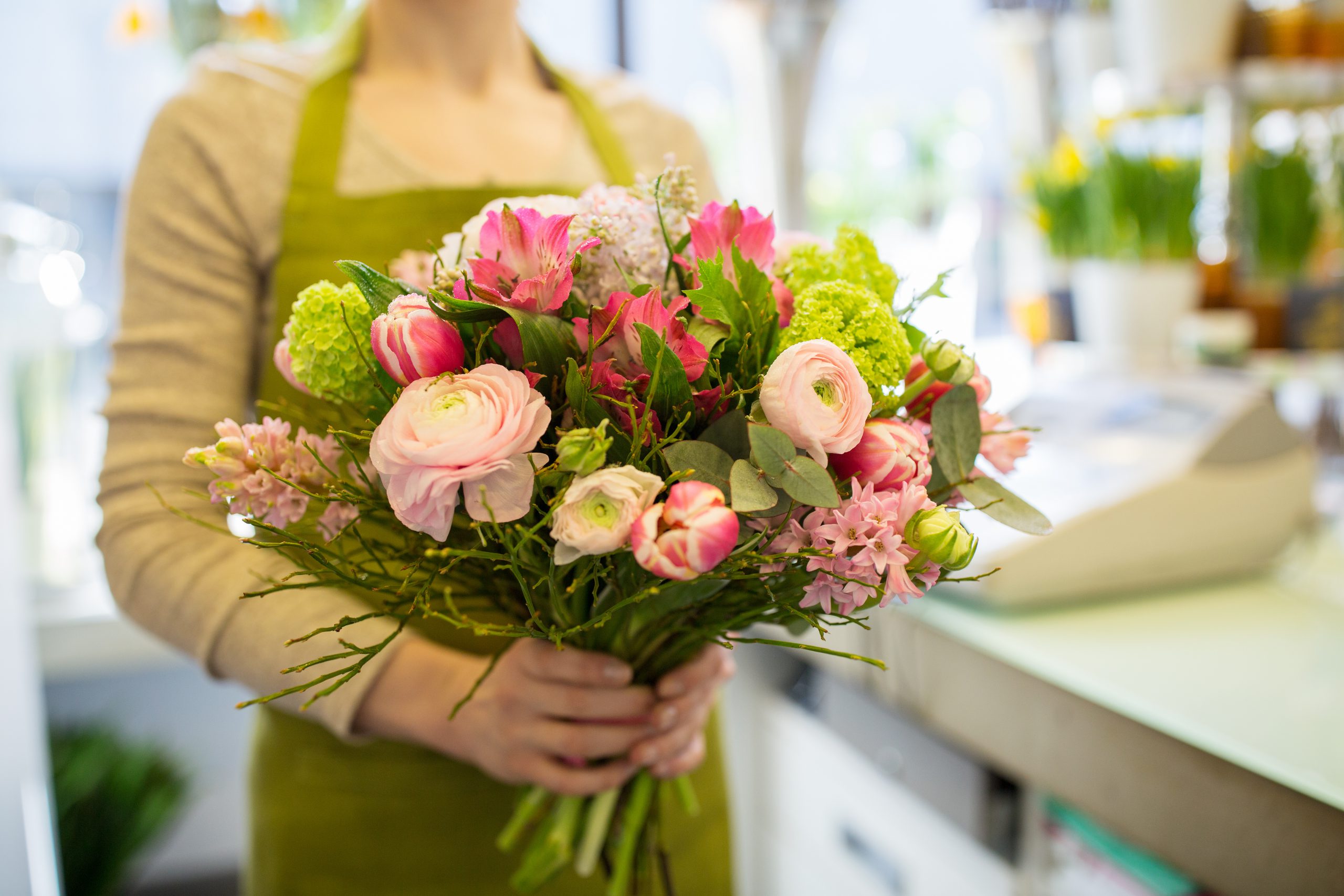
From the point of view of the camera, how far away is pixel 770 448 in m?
0.42

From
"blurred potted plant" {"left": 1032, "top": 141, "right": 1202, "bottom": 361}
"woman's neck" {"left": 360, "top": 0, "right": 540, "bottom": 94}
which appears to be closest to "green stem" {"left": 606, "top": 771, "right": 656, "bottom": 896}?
"woman's neck" {"left": 360, "top": 0, "right": 540, "bottom": 94}

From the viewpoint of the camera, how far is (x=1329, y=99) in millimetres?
1465

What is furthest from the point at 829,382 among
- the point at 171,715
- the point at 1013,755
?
the point at 171,715

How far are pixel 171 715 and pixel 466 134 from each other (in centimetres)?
154

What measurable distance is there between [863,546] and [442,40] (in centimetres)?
70

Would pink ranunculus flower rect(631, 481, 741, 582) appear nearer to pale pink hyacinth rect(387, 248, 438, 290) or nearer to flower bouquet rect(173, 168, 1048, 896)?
flower bouquet rect(173, 168, 1048, 896)

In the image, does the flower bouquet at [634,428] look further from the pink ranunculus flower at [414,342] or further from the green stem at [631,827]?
the green stem at [631,827]

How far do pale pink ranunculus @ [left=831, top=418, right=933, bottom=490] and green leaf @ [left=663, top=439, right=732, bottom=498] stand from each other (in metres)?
0.06

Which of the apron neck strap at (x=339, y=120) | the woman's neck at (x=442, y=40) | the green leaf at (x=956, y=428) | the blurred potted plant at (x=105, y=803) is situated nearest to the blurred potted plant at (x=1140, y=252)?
the apron neck strap at (x=339, y=120)

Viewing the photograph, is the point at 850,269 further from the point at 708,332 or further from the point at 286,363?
the point at 286,363

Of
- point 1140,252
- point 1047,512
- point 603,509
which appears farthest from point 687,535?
point 1140,252

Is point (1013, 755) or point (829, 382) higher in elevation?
point (829, 382)

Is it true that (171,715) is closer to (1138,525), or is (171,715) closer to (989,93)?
(1138,525)

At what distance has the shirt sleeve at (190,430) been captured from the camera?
2.34 ft
